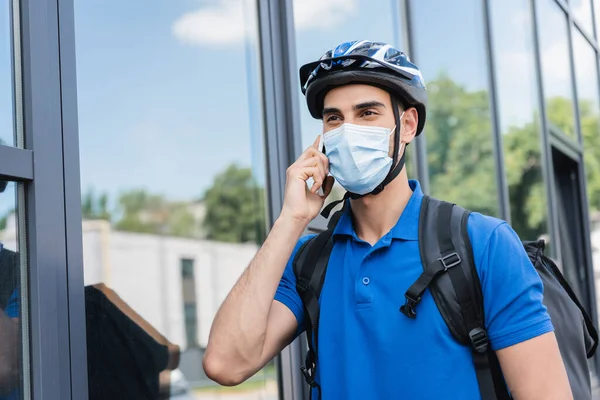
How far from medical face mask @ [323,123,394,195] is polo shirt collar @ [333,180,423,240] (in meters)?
0.10

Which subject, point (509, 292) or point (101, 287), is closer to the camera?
point (509, 292)

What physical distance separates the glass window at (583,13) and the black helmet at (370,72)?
332 inches

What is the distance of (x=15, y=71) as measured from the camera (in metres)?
2.24

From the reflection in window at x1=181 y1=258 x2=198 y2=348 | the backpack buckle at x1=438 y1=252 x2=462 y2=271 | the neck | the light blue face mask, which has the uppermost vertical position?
the light blue face mask

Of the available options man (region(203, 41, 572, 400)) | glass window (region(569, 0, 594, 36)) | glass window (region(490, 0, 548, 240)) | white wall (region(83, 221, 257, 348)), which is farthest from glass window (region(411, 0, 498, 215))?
glass window (region(569, 0, 594, 36))

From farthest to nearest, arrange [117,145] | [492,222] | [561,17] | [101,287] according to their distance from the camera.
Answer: [561,17]
[117,145]
[101,287]
[492,222]

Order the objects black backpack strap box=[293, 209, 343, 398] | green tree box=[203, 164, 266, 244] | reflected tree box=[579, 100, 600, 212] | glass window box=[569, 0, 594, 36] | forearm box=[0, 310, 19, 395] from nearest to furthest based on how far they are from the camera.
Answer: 1. forearm box=[0, 310, 19, 395]
2. black backpack strap box=[293, 209, 343, 398]
3. green tree box=[203, 164, 266, 244]
4. glass window box=[569, 0, 594, 36]
5. reflected tree box=[579, 100, 600, 212]

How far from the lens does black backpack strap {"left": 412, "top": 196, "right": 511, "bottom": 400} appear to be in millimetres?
2016

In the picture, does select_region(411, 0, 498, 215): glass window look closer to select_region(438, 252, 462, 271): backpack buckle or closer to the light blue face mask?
the light blue face mask

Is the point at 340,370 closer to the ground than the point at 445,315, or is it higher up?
closer to the ground

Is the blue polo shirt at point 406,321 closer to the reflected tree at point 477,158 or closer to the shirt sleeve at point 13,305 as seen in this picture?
the shirt sleeve at point 13,305

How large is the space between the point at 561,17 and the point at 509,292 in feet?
27.2

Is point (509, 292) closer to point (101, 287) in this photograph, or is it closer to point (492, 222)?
point (492, 222)

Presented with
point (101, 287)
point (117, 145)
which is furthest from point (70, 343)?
point (117, 145)
